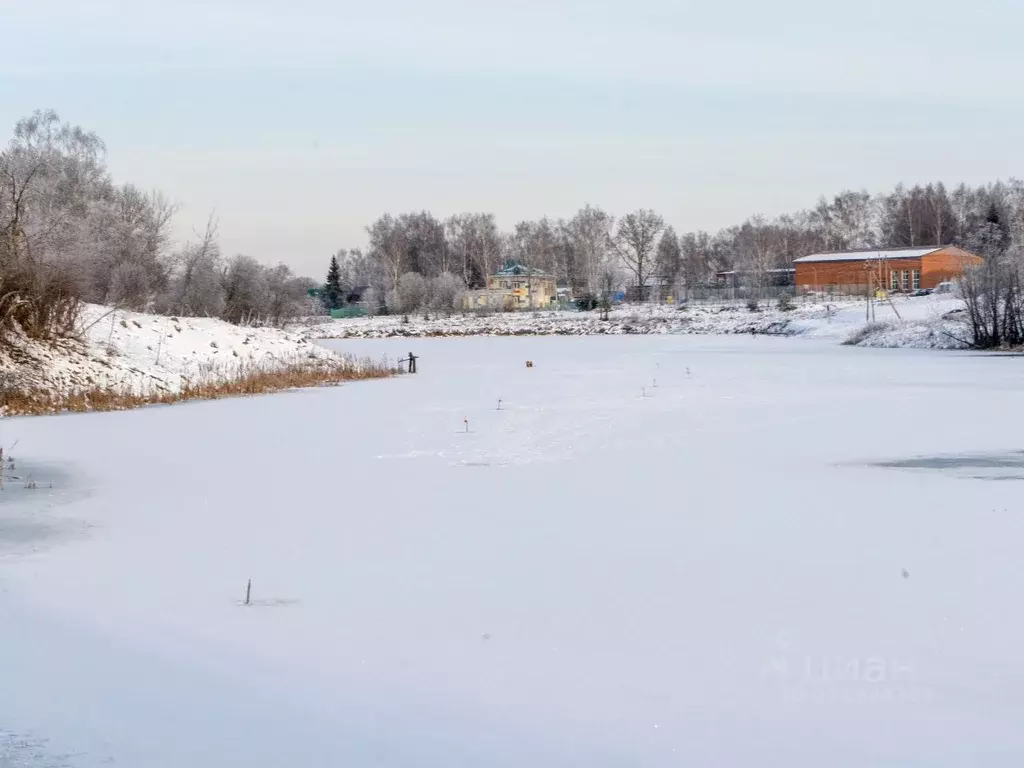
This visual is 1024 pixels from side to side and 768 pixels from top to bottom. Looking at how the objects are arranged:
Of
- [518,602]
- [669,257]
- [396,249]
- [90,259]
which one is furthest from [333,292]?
[518,602]

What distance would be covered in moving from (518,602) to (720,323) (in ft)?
183

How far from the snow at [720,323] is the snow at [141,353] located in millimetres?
23442

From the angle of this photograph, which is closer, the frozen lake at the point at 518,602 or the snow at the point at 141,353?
the frozen lake at the point at 518,602

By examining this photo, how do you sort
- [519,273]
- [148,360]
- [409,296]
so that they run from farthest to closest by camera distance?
[519,273] → [409,296] → [148,360]

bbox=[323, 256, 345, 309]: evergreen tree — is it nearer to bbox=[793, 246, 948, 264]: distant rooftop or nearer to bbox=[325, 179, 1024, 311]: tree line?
bbox=[325, 179, 1024, 311]: tree line

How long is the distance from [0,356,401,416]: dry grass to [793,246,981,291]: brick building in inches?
2022

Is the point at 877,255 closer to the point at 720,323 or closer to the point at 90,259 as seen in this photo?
the point at 720,323

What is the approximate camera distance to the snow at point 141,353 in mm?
18984

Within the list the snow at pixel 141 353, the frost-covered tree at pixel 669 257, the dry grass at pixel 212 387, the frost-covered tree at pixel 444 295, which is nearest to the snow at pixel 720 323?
the frost-covered tree at pixel 444 295

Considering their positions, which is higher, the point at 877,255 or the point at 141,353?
the point at 877,255

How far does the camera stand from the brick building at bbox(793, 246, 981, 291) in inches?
2874

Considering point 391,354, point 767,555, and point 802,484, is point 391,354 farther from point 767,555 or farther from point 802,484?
point 767,555

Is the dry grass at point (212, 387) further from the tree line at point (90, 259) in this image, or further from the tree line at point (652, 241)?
the tree line at point (652, 241)

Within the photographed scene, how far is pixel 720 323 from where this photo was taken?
60.7 m
